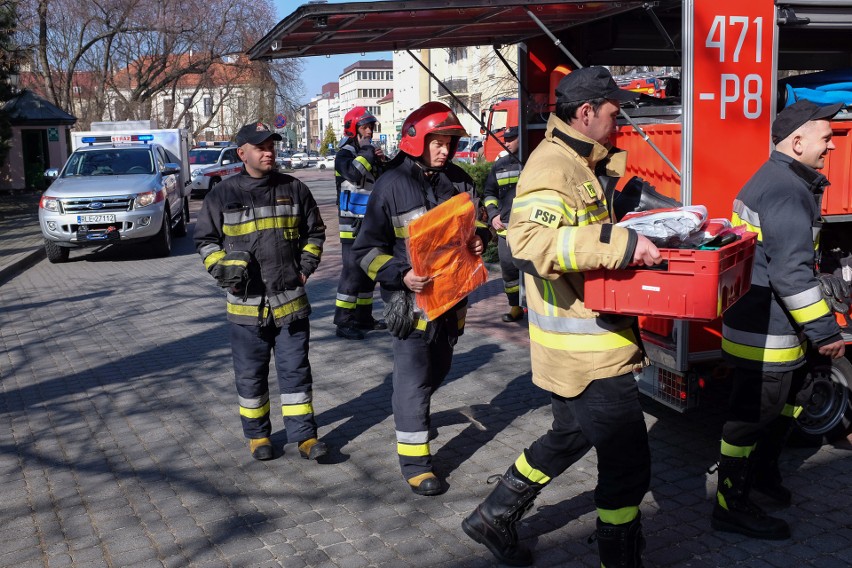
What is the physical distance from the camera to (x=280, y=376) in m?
5.21

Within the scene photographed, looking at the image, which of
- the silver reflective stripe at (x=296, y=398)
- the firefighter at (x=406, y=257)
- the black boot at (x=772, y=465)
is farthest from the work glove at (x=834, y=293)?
the silver reflective stripe at (x=296, y=398)

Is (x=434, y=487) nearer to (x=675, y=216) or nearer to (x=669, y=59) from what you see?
(x=675, y=216)

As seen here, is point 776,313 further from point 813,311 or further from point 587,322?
point 587,322

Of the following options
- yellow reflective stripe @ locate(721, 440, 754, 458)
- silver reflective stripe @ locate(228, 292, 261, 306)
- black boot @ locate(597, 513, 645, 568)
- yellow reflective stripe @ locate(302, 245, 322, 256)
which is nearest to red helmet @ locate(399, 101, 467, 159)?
yellow reflective stripe @ locate(302, 245, 322, 256)

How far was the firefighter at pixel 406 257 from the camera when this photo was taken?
4.55 meters

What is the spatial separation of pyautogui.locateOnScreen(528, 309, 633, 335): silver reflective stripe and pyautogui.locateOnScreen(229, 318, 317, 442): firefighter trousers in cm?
224

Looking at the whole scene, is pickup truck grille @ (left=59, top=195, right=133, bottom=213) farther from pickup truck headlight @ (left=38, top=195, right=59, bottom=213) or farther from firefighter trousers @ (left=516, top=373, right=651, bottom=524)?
firefighter trousers @ (left=516, top=373, right=651, bottom=524)

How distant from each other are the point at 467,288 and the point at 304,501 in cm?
145

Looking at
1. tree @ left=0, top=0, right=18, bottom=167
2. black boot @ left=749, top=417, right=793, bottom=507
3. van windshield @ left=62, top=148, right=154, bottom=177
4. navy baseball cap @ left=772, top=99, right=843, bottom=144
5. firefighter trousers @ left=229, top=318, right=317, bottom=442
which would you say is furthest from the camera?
tree @ left=0, top=0, right=18, bottom=167

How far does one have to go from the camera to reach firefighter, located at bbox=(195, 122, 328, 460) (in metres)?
5.07

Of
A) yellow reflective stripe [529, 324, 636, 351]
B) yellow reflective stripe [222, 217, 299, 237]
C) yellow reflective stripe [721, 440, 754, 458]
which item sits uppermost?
yellow reflective stripe [222, 217, 299, 237]

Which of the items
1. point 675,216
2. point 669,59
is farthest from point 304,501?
point 669,59

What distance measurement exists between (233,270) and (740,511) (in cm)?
297

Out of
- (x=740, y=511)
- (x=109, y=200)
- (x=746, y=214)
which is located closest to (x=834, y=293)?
(x=746, y=214)
